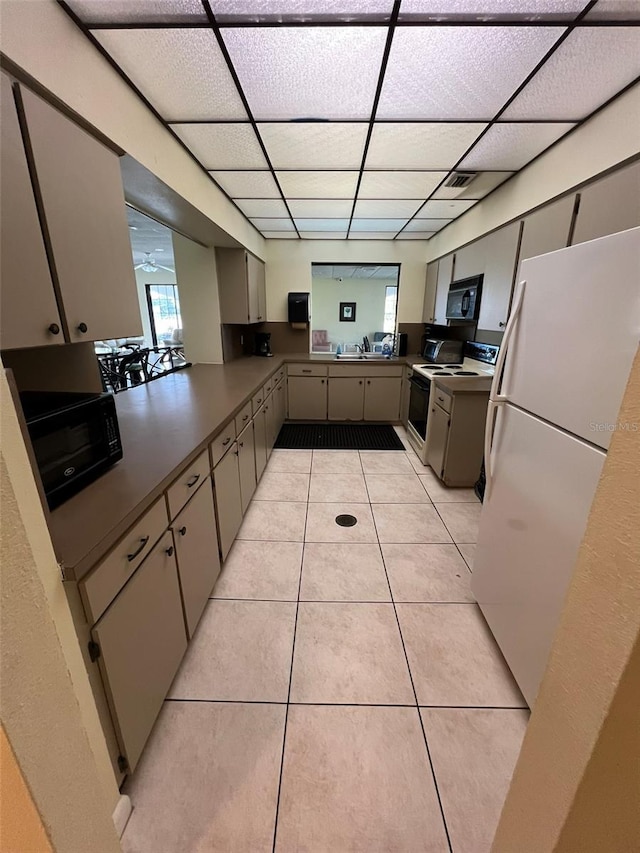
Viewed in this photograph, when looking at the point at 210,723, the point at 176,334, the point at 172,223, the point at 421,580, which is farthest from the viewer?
the point at 176,334

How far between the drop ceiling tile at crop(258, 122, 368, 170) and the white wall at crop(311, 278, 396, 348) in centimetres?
638

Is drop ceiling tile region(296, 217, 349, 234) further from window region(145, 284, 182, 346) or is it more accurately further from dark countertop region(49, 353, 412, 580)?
window region(145, 284, 182, 346)

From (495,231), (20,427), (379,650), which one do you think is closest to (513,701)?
(379,650)

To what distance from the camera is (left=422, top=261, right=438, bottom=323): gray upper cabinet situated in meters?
4.24

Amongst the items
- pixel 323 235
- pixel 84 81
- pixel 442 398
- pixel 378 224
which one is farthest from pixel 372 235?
pixel 84 81

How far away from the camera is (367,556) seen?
2209 millimetres

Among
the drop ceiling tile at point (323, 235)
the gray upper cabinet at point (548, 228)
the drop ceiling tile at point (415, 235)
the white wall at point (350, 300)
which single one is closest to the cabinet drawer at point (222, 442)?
the gray upper cabinet at point (548, 228)

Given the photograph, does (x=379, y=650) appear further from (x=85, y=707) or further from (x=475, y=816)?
(x=85, y=707)

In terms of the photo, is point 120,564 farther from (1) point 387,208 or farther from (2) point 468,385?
(1) point 387,208

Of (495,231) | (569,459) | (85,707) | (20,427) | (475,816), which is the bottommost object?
(475,816)

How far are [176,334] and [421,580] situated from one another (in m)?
8.22

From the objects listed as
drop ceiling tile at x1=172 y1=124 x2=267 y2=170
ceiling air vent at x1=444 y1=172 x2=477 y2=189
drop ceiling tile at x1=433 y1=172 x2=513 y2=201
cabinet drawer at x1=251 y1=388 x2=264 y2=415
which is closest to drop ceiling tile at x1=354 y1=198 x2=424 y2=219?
drop ceiling tile at x1=433 y1=172 x2=513 y2=201

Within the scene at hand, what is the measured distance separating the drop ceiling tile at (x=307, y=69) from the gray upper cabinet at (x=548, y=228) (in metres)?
1.26

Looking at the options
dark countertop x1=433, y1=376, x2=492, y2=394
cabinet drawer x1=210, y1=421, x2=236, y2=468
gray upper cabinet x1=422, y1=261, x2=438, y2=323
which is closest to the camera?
cabinet drawer x1=210, y1=421, x2=236, y2=468
